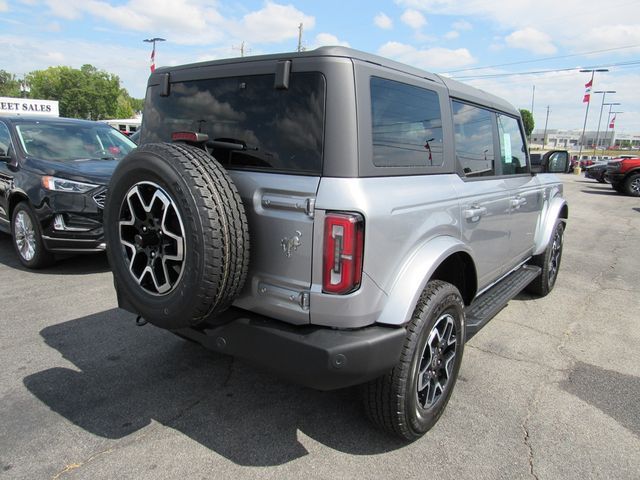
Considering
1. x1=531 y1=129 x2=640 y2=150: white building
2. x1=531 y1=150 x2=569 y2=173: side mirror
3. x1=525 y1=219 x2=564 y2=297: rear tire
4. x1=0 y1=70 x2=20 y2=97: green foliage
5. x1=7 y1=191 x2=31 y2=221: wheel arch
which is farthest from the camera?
x1=531 y1=129 x2=640 y2=150: white building

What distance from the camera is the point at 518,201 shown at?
3.85 meters

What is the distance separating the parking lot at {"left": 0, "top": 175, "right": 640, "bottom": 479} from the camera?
2.38 meters

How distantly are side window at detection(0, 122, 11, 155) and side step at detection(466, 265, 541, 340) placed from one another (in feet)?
19.0

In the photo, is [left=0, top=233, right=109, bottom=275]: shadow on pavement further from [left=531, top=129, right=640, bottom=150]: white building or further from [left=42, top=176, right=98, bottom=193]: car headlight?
[left=531, top=129, right=640, bottom=150]: white building

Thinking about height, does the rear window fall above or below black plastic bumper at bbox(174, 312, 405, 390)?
above

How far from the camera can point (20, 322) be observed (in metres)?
4.03

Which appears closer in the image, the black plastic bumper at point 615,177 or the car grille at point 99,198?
the car grille at point 99,198

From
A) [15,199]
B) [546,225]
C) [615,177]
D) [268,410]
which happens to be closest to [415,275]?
[268,410]

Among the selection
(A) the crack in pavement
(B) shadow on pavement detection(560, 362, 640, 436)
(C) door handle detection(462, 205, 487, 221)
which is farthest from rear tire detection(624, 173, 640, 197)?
(C) door handle detection(462, 205, 487, 221)

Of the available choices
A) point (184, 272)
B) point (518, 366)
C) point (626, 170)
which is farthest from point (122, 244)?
point (626, 170)

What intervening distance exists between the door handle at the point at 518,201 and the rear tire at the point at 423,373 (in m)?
1.41

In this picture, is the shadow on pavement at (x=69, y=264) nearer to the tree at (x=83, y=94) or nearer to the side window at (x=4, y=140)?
the side window at (x=4, y=140)

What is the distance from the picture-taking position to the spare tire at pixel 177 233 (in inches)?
81.7

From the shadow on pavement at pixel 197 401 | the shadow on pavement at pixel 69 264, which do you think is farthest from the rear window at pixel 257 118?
the shadow on pavement at pixel 69 264
